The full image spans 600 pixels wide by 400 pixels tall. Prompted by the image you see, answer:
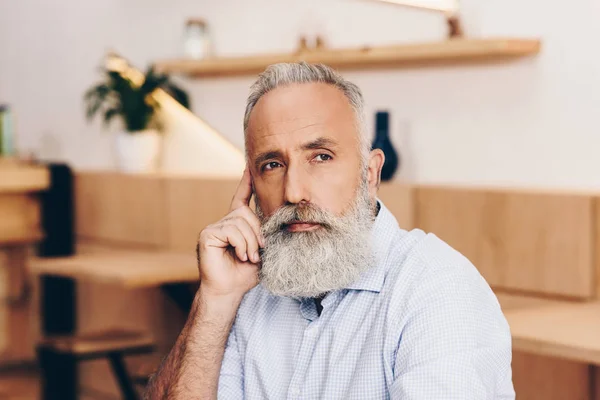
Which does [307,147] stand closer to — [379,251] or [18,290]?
[379,251]

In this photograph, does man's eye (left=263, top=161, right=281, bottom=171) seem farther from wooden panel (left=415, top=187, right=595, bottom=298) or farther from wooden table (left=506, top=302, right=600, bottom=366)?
wooden panel (left=415, top=187, right=595, bottom=298)

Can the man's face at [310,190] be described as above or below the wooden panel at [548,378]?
above

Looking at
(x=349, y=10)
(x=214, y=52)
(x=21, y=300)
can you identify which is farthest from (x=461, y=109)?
(x=21, y=300)

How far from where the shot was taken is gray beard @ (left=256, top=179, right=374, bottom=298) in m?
1.61

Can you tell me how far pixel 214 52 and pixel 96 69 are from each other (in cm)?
96

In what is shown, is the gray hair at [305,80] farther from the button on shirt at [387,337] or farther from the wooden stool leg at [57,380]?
the wooden stool leg at [57,380]

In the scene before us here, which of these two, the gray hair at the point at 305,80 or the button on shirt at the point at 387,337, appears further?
the gray hair at the point at 305,80

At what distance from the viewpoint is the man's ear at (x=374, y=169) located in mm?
1764

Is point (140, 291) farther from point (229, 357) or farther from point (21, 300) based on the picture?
point (229, 357)

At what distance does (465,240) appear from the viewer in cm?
311

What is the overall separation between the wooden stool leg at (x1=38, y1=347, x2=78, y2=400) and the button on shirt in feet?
8.10

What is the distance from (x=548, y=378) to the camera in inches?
117

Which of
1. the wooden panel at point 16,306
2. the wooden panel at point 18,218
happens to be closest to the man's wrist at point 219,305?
the wooden panel at point 18,218

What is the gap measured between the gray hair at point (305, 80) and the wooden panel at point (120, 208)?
2640 mm
